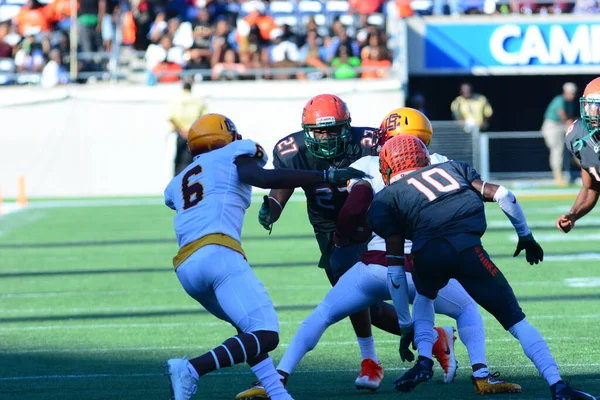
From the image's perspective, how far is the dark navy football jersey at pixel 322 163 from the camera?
628cm

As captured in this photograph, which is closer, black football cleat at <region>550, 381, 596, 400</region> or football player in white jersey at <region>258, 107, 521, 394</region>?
black football cleat at <region>550, 381, 596, 400</region>

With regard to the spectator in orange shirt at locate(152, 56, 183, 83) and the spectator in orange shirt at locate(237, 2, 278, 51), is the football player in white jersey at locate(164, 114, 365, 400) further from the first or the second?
the spectator in orange shirt at locate(237, 2, 278, 51)

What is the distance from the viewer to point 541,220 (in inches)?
586

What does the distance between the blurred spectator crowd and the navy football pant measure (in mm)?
15403

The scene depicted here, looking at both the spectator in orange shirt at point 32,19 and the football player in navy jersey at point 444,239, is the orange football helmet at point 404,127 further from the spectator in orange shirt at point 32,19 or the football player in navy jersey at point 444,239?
the spectator in orange shirt at point 32,19

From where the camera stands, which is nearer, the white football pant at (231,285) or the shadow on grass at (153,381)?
the white football pant at (231,285)

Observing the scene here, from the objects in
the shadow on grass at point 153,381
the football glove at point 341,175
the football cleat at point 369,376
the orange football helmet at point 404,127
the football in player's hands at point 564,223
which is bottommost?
the shadow on grass at point 153,381

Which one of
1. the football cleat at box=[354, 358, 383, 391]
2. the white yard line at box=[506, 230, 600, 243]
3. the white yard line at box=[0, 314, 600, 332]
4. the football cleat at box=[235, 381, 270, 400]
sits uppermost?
the football cleat at box=[235, 381, 270, 400]

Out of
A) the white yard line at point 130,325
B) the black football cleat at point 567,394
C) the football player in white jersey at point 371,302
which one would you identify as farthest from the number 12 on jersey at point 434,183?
the white yard line at point 130,325

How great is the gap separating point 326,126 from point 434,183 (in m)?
0.92

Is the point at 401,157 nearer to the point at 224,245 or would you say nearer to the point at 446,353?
the point at 224,245

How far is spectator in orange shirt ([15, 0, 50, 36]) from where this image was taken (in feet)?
71.5

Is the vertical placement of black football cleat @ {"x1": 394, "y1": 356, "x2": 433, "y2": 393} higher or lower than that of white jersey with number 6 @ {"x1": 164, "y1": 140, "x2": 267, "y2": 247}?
lower

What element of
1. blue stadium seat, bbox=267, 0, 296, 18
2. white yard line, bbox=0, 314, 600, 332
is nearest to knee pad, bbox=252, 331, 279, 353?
white yard line, bbox=0, 314, 600, 332
